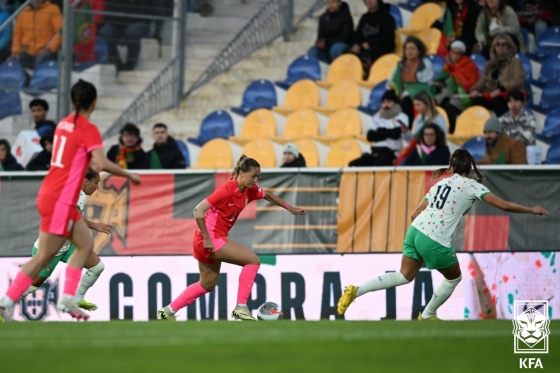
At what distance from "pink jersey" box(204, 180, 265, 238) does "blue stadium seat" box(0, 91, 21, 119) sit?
6916mm

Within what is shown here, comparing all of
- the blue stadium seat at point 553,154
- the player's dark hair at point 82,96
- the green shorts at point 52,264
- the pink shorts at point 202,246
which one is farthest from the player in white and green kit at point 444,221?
the blue stadium seat at point 553,154

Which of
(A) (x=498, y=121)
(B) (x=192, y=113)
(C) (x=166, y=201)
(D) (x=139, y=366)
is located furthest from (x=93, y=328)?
(B) (x=192, y=113)

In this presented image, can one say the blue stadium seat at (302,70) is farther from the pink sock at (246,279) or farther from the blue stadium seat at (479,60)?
the pink sock at (246,279)

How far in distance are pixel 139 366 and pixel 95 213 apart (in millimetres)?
9121

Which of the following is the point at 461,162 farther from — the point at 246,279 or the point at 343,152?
the point at 343,152

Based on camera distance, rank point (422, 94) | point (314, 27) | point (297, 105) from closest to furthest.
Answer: point (422, 94)
point (297, 105)
point (314, 27)

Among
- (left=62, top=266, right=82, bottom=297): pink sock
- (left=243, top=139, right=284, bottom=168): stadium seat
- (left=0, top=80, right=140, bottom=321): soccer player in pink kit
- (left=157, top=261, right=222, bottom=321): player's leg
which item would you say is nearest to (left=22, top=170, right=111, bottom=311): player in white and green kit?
(left=157, top=261, right=222, bottom=321): player's leg

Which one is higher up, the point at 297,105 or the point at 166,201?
the point at 297,105

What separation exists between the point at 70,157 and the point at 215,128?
35.9ft

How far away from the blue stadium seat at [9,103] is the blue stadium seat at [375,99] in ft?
19.6

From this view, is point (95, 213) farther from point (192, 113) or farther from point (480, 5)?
point (480, 5)

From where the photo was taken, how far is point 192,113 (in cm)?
2111

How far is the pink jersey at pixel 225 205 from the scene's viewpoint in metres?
12.0

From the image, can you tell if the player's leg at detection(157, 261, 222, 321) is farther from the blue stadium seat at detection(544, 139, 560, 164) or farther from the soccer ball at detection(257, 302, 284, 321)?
the blue stadium seat at detection(544, 139, 560, 164)
